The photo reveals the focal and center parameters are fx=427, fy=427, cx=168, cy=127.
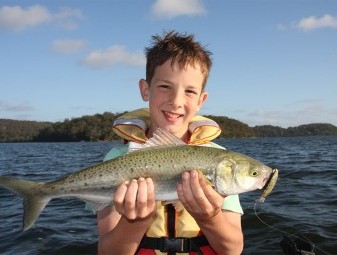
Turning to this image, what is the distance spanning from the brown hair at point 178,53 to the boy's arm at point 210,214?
176 cm

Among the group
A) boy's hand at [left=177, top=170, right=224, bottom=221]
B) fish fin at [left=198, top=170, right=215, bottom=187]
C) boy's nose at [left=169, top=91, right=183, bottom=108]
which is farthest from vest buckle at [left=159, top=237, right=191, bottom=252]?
boy's nose at [left=169, top=91, right=183, bottom=108]

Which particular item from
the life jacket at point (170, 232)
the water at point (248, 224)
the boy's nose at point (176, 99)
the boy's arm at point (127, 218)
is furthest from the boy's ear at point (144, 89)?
the water at point (248, 224)

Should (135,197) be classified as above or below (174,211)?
above

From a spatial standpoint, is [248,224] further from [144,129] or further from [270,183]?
[270,183]

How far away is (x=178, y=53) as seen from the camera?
19.6ft

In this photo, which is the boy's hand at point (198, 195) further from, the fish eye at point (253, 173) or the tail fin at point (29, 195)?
the tail fin at point (29, 195)

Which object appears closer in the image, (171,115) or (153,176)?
(153,176)

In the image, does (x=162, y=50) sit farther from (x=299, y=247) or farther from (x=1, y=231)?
(x=1, y=231)

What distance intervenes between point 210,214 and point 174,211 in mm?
927

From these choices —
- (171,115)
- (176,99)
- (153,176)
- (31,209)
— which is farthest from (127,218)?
(176,99)

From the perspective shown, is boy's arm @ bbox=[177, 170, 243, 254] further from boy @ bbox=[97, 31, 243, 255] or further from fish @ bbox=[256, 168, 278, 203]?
fish @ bbox=[256, 168, 278, 203]

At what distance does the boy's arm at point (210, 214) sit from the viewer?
4900mm

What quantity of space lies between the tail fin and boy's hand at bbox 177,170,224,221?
65.0 inches

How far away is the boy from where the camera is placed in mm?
5328
